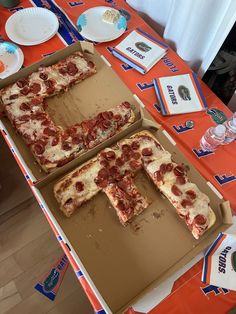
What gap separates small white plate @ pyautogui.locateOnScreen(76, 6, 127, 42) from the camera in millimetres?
1551

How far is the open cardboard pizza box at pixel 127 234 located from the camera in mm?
1052

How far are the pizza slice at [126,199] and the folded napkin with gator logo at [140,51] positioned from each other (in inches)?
23.1

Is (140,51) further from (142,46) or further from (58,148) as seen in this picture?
(58,148)

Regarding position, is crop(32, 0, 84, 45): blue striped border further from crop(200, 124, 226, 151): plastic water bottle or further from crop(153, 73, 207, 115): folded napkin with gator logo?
crop(200, 124, 226, 151): plastic water bottle

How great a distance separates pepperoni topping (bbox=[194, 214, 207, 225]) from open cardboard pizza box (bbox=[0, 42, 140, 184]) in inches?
20.1

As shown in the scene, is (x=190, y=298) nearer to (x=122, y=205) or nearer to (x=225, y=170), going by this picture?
(x=122, y=205)

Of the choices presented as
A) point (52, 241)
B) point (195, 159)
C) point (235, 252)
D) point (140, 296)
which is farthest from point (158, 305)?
point (52, 241)

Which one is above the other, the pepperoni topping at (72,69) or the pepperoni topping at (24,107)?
the pepperoni topping at (72,69)

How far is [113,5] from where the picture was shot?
5.54 ft

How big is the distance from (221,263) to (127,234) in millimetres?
346

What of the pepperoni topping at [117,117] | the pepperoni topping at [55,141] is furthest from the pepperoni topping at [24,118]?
the pepperoni topping at [117,117]

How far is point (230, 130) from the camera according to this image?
1.24 meters

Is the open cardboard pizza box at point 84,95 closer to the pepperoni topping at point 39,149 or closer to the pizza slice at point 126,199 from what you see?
the pepperoni topping at point 39,149

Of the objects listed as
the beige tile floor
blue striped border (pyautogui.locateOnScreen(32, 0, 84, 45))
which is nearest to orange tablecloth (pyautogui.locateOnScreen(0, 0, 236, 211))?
blue striped border (pyautogui.locateOnScreen(32, 0, 84, 45))
